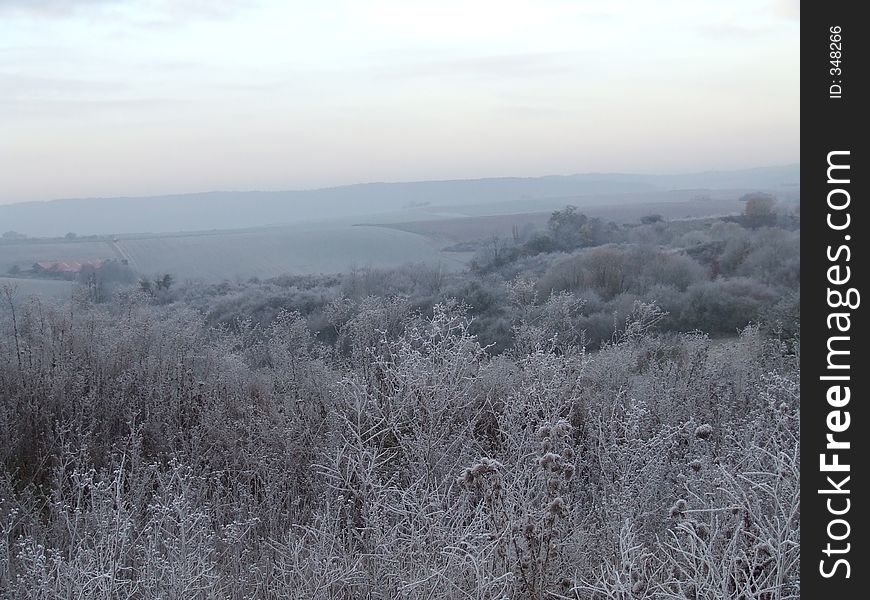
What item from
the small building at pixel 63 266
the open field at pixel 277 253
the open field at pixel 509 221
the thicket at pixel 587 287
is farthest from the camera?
the open field at pixel 509 221

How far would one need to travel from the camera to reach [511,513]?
3.66 metres

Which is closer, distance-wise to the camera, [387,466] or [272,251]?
[387,466]

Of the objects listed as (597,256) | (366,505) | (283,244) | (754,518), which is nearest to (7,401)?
(366,505)

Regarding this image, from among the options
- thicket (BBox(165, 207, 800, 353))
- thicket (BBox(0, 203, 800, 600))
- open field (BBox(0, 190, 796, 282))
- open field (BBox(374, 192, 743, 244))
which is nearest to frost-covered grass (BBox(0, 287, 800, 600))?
thicket (BBox(0, 203, 800, 600))

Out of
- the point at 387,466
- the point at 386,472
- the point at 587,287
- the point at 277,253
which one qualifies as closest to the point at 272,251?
the point at 277,253

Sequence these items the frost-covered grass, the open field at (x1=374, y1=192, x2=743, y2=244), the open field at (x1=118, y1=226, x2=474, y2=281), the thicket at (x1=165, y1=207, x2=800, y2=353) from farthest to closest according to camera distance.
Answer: the open field at (x1=374, y1=192, x2=743, y2=244) → the open field at (x1=118, y1=226, x2=474, y2=281) → the thicket at (x1=165, y1=207, x2=800, y2=353) → the frost-covered grass

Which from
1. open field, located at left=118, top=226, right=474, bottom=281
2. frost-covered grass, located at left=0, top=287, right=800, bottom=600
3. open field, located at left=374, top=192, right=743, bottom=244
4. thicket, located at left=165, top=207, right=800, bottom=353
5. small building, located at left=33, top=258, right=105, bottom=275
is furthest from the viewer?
open field, located at left=374, top=192, right=743, bottom=244

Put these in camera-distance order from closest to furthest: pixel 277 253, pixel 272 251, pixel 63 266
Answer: pixel 63 266 → pixel 277 253 → pixel 272 251

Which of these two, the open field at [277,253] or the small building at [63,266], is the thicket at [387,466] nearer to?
the small building at [63,266]

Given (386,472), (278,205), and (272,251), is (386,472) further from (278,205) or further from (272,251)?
(278,205)

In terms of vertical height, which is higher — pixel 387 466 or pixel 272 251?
pixel 387 466

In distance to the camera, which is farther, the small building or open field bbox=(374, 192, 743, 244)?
open field bbox=(374, 192, 743, 244)

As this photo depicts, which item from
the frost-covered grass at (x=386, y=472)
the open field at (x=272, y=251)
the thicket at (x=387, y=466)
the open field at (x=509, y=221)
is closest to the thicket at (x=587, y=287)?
the thicket at (x=387, y=466)

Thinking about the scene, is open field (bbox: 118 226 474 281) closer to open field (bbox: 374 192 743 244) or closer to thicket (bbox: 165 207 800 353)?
open field (bbox: 374 192 743 244)
